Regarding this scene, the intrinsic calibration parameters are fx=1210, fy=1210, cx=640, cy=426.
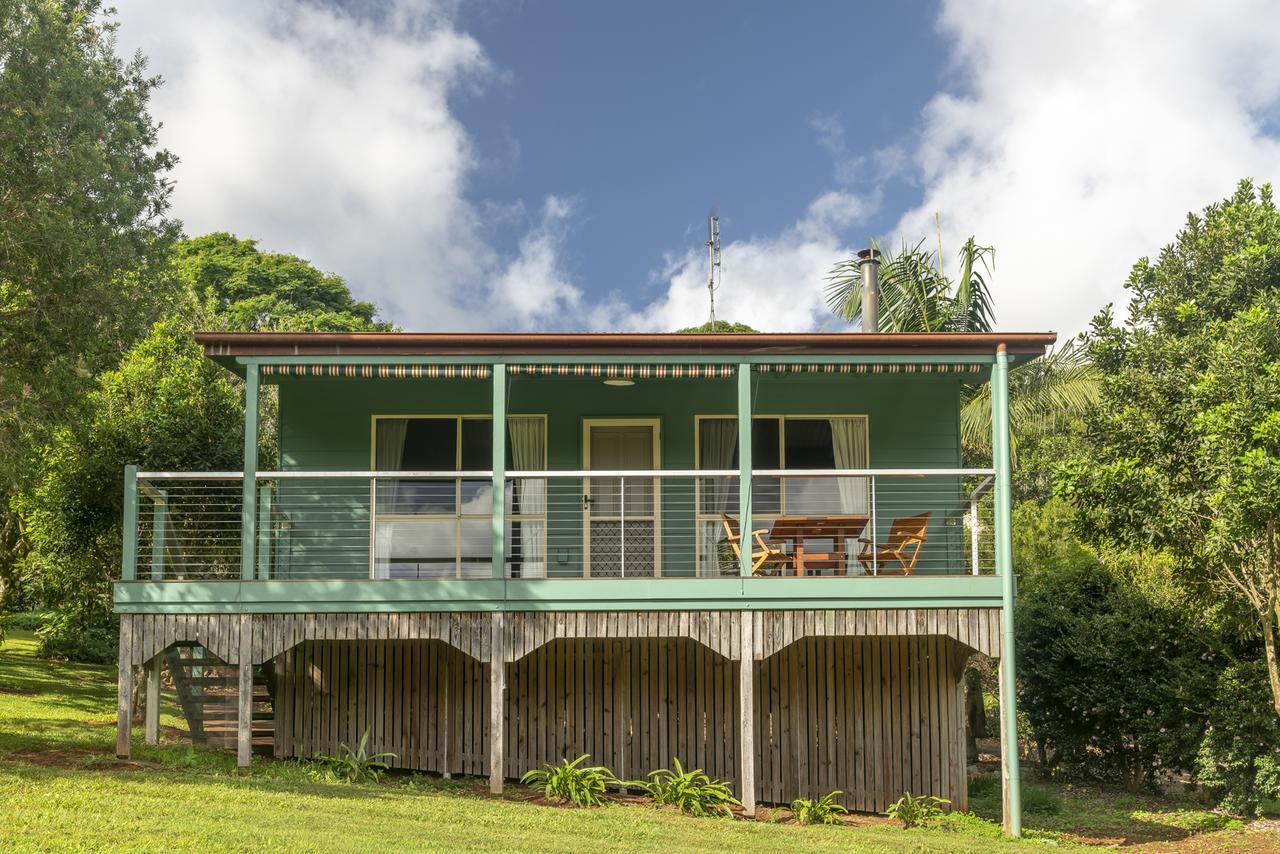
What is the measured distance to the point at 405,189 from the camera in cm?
4716

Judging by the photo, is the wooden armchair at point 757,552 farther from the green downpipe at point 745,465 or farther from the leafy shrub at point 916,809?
the leafy shrub at point 916,809

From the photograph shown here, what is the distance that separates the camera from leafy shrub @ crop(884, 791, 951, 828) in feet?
41.5

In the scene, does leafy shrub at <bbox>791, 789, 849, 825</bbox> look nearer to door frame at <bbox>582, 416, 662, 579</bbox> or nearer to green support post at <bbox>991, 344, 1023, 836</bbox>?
green support post at <bbox>991, 344, 1023, 836</bbox>

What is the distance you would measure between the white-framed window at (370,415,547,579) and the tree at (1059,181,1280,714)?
6118 millimetres

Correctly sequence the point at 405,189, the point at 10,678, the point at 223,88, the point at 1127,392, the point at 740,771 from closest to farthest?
the point at 740,771, the point at 1127,392, the point at 10,678, the point at 223,88, the point at 405,189

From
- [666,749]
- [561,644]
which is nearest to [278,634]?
[561,644]

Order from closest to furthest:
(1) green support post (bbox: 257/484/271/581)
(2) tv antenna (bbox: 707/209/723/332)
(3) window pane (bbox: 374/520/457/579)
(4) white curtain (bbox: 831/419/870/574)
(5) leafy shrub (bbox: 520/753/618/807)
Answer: (5) leafy shrub (bbox: 520/753/618/807) → (1) green support post (bbox: 257/484/271/581) → (3) window pane (bbox: 374/520/457/579) → (4) white curtain (bbox: 831/419/870/574) → (2) tv antenna (bbox: 707/209/723/332)

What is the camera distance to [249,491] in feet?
39.3

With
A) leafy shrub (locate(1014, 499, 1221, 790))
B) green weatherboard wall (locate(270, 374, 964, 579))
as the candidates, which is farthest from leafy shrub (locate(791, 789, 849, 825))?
leafy shrub (locate(1014, 499, 1221, 790))

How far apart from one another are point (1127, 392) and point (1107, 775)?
6.09m

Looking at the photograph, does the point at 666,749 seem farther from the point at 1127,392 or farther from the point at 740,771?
the point at 1127,392

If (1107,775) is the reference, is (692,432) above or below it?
above

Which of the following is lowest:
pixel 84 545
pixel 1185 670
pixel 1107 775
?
pixel 1107 775

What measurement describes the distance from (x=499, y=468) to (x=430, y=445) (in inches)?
89.6
